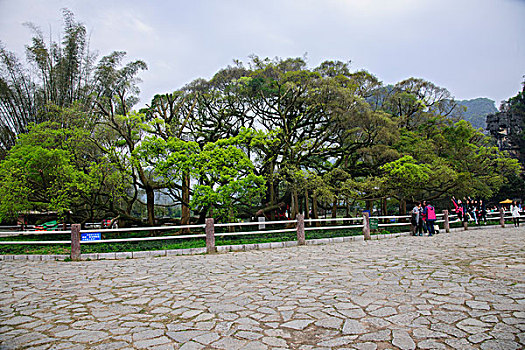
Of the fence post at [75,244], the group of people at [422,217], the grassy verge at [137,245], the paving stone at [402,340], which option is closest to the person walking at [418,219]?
the group of people at [422,217]

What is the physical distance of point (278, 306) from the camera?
4.82m

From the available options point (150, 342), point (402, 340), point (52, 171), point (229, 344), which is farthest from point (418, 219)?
point (52, 171)

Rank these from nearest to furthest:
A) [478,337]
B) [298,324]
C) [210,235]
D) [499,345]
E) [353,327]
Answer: [499,345] → [478,337] → [353,327] → [298,324] → [210,235]

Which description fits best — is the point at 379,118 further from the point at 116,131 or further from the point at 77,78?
the point at 77,78

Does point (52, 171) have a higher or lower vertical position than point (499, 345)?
higher

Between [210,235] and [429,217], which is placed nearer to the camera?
[210,235]

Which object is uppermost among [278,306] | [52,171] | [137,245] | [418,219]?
[52,171]

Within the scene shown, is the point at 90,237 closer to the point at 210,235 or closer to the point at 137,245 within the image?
the point at 210,235

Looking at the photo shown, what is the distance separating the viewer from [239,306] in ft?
16.0

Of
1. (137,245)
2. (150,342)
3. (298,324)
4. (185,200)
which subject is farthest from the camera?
(185,200)

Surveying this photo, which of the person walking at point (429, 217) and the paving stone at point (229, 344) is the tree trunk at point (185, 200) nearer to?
the person walking at point (429, 217)

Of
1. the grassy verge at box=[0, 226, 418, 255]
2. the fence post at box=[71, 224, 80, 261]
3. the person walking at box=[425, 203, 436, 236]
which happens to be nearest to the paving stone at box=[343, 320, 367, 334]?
the grassy verge at box=[0, 226, 418, 255]

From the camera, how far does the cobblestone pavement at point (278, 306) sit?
143 inches

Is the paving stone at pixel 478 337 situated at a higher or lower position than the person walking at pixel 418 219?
lower
